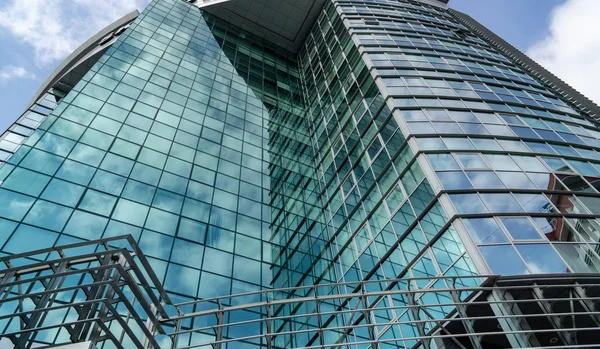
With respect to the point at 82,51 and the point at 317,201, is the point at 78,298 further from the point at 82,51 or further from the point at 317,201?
the point at 82,51

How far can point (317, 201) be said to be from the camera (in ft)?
82.9

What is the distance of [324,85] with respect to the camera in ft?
108

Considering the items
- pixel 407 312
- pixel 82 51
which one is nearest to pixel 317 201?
pixel 407 312

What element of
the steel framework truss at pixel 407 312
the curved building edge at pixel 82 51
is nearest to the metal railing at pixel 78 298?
the steel framework truss at pixel 407 312

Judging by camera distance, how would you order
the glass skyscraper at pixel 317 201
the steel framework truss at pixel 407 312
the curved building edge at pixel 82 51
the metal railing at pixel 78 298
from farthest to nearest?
the curved building edge at pixel 82 51 < the glass skyscraper at pixel 317 201 < the steel framework truss at pixel 407 312 < the metal railing at pixel 78 298

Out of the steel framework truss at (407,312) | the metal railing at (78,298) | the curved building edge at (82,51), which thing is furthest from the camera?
the curved building edge at (82,51)

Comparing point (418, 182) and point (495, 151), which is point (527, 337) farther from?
point (495, 151)

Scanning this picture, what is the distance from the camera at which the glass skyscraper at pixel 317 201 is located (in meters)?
11.9

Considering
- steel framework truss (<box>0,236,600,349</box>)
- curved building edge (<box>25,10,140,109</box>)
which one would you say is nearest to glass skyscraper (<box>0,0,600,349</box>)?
steel framework truss (<box>0,236,600,349</box>)

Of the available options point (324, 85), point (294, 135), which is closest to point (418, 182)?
point (294, 135)

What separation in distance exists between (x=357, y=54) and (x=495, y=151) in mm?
13346

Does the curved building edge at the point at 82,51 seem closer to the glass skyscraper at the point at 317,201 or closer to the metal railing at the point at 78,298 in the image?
the glass skyscraper at the point at 317,201

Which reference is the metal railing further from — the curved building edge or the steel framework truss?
the curved building edge

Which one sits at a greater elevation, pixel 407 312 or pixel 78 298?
pixel 78 298
